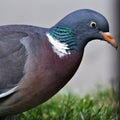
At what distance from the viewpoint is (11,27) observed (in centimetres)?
532

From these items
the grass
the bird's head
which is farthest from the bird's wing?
the grass

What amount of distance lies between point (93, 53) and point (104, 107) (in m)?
3.12

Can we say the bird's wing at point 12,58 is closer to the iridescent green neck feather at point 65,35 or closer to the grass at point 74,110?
the iridescent green neck feather at point 65,35

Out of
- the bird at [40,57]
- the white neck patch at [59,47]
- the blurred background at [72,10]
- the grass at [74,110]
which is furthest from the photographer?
the blurred background at [72,10]

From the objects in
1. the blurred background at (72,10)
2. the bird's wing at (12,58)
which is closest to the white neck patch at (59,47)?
the bird's wing at (12,58)

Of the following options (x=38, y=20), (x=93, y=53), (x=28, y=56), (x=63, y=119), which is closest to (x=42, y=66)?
(x=28, y=56)

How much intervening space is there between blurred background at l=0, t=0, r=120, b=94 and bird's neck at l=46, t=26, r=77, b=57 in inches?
124

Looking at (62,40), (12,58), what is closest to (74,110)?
(62,40)

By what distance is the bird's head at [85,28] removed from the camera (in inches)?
205

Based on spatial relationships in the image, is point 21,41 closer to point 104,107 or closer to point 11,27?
point 11,27

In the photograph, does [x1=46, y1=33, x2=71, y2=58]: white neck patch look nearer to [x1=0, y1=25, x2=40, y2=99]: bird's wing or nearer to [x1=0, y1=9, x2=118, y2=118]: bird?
[x1=0, y1=9, x2=118, y2=118]: bird

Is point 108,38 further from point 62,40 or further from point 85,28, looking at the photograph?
point 62,40

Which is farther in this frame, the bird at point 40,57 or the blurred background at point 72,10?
the blurred background at point 72,10

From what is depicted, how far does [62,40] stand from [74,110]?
942 millimetres
